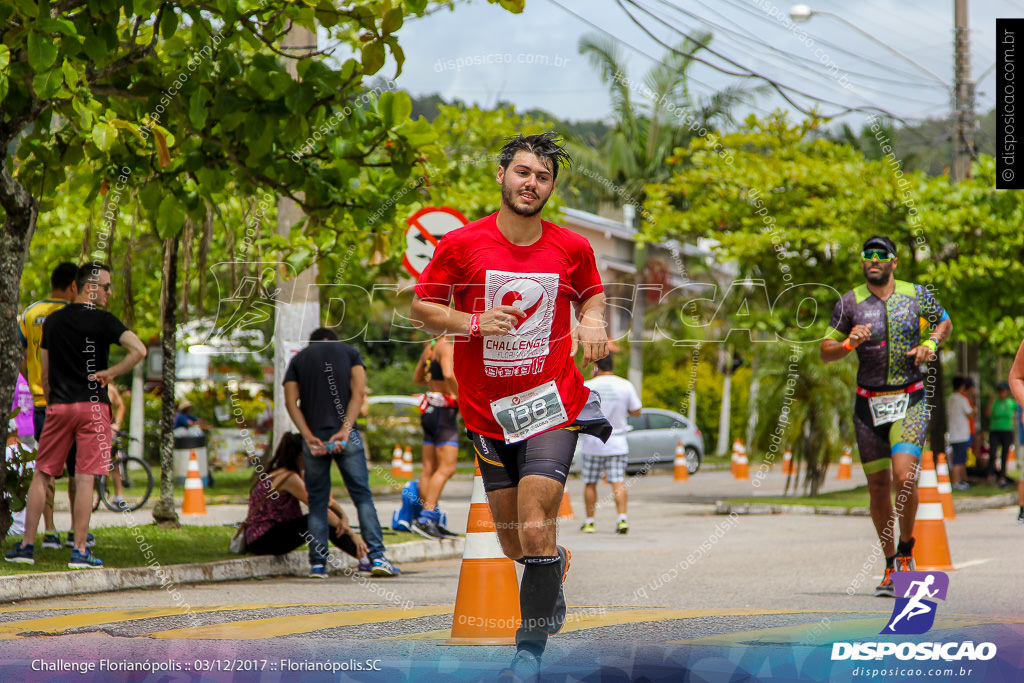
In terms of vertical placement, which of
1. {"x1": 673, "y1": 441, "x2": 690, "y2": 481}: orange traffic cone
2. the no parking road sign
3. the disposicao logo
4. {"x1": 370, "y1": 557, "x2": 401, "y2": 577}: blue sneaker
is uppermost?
the no parking road sign

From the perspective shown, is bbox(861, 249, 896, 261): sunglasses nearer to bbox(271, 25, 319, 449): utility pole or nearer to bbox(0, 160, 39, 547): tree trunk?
bbox(0, 160, 39, 547): tree trunk

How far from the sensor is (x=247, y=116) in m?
7.56

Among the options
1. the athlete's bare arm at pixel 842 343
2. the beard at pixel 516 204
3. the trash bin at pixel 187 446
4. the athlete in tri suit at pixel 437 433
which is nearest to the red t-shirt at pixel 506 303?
the beard at pixel 516 204

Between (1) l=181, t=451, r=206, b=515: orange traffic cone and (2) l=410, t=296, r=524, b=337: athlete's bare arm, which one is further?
(1) l=181, t=451, r=206, b=515: orange traffic cone

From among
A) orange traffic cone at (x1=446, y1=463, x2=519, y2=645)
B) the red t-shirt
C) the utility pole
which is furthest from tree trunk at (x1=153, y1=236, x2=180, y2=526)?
the red t-shirt

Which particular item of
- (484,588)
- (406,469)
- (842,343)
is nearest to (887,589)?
→ (842,343)

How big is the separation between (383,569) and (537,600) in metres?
4.34

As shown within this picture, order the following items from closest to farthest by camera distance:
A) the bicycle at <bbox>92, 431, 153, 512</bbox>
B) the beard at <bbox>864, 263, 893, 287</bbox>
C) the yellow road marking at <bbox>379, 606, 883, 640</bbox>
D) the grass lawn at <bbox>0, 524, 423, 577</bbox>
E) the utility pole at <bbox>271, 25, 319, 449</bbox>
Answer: the yellow road marking at <bbox>379, 606, 883, 640</bbox>, the beard at <bbox>864, 263, 893, 287</bbox>, the grass lawn at <bbox>0, 524, 423, 577</bbox>, the utility pole at <bbox>271, 25, 319, 449</bbox>, the bicycle at <bbox>92, 431, 153, 512</bbox>

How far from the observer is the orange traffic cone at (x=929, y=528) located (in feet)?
25.3

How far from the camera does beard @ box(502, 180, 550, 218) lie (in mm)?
Answer: 4250

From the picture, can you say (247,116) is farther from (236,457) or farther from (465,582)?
(236,457)

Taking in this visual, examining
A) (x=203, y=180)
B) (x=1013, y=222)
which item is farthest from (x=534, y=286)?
(x=1013, y=222)

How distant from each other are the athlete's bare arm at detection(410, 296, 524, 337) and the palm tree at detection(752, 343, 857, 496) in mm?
13133

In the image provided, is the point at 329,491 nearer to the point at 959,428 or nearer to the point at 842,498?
the point at 842,498
